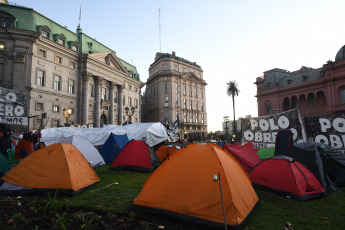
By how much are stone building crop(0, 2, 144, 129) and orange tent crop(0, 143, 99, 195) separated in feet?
56.1

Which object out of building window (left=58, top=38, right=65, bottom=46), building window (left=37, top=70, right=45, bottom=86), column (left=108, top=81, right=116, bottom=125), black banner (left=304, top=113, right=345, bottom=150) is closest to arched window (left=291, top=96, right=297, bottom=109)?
black banner (left=304, top=113, right=345, bottom=150)

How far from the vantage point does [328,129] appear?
9117 millimetres

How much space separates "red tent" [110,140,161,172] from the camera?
9695 mm

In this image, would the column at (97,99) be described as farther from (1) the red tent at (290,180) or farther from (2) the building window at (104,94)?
(1) the red tent at (290,180)

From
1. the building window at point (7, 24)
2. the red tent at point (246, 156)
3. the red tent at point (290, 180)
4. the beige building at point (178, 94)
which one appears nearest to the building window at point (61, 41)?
the building window at point (7, 24)

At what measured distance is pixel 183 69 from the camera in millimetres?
61281

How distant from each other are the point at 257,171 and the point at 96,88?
111 ft

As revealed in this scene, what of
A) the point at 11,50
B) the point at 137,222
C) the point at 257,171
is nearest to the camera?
the point at 137,222

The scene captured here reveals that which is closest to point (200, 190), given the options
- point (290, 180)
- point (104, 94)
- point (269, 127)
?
point (290, 180)

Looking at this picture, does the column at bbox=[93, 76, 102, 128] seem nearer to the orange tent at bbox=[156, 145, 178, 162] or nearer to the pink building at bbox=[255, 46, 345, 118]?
the orange tent at bbox=[156, 145, 178, 162]

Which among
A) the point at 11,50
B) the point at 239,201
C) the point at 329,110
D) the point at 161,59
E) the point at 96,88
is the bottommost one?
the point at 239,201

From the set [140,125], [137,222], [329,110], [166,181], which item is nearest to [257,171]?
[166,181]

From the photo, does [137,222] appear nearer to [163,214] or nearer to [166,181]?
[163,214]

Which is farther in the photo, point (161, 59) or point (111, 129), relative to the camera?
point (161, 59)
